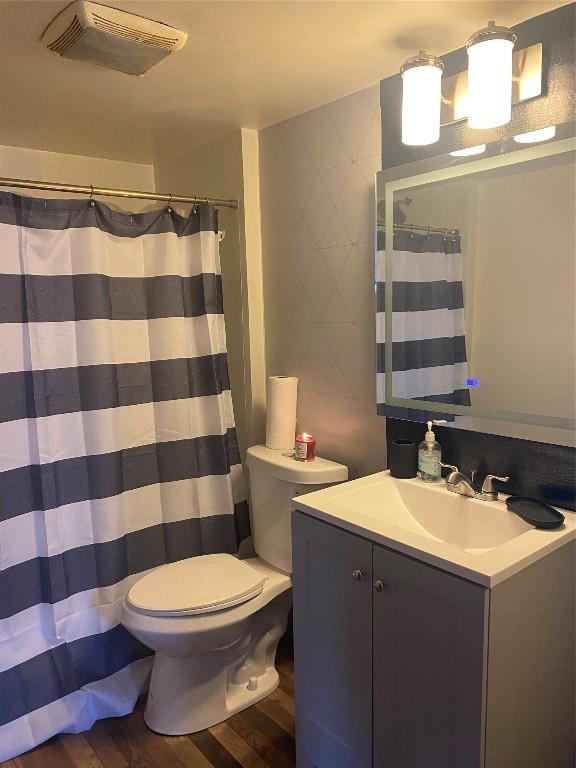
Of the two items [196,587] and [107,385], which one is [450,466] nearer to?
[196,587]

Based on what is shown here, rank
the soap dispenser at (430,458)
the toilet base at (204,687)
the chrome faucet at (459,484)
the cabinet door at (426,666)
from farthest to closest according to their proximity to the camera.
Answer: the toilet base at (204,687) → the soap dispenser at (430,458) → the chrome faucet at (459,484) → the cabinet door at (426,666)

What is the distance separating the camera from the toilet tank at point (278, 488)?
199 centimetres

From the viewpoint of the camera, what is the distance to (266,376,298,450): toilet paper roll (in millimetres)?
2189

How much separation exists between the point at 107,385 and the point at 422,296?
1.09m

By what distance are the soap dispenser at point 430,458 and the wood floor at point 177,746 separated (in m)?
→ 0.98

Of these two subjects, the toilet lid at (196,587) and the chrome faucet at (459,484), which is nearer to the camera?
the chrome faucet at (459,484)

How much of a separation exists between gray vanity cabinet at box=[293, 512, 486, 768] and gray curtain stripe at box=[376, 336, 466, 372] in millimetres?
582

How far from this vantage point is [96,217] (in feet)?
6.52

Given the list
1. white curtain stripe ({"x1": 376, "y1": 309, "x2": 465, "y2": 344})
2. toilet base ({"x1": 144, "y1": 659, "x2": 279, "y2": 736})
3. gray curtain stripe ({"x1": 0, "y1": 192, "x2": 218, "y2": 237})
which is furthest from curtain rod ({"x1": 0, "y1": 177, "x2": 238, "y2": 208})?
toilet base ({"x1": 144, "y1": 659, "x2": 279, "y2": 736})

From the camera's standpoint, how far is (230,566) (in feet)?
6.66

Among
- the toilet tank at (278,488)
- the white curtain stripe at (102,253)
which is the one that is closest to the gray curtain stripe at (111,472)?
the toilet tank at (278,488)

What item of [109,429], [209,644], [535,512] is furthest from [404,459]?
[109,429]

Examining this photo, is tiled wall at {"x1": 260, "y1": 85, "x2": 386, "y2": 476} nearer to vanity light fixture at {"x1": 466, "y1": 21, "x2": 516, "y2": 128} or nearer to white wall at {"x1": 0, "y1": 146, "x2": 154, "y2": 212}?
vanity light fixture at {"x1": 466, "y1": 21, "x2": 516, "y2": 128}

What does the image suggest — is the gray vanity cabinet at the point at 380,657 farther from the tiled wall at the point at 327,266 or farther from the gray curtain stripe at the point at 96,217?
the gray curtain stripe at the point at 96,217
